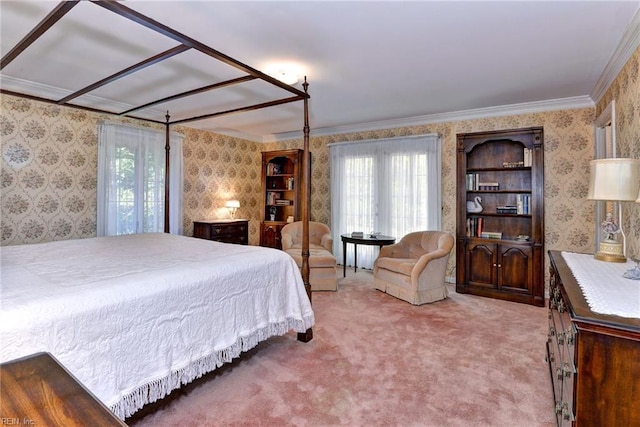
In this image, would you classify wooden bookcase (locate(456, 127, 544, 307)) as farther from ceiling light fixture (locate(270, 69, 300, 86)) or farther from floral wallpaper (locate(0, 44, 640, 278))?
ceiling light fixture (locate(270, 69, 300, 86))

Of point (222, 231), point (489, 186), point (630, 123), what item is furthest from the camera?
point (222, 231)

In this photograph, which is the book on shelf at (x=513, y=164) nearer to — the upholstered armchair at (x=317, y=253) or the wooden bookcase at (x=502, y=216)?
the wooden bookcase at (x=502, y=216)

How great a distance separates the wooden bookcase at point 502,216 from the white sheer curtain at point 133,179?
4018 millimetres

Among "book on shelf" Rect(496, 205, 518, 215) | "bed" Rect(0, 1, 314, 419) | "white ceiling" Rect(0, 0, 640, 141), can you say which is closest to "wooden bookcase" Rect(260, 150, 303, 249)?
"white ceiling" Rect(0, 0, 640, 141)

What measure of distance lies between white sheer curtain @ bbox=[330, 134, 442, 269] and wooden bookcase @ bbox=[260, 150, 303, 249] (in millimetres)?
641

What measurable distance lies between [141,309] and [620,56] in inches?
151

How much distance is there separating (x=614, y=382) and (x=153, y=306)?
76.8 inches

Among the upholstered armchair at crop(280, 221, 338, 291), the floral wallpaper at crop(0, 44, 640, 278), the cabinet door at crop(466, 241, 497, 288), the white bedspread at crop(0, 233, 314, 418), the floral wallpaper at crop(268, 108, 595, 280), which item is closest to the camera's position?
the white bedspread at crop(0, 233, 314, 418)

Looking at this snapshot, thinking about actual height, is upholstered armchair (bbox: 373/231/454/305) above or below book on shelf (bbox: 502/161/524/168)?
below

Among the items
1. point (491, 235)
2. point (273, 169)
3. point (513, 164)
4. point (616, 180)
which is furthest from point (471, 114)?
point (273, 169)

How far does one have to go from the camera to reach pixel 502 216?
172 inches

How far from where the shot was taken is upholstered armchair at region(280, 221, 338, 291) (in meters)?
4.31

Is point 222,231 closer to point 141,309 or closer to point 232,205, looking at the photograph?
point 232,205

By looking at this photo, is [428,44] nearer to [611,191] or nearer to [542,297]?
[611,191]
